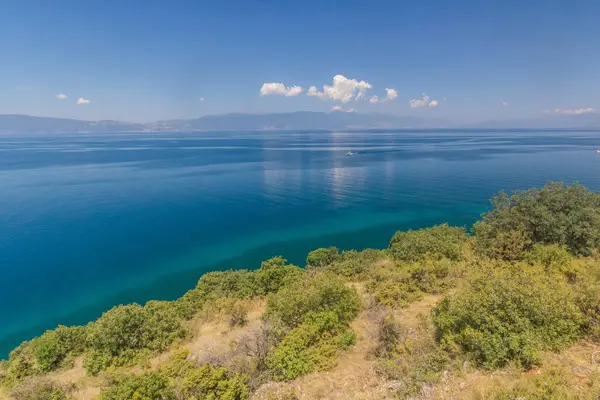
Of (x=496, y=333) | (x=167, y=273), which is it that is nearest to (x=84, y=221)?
(x=167, y=273)

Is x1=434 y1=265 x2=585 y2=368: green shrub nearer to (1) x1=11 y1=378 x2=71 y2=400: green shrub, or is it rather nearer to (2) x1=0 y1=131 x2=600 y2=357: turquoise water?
(1) x1=11 y1=378 x2=71 y2=400: green shrub

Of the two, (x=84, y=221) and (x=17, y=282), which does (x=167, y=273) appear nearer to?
(x=17, y=282)

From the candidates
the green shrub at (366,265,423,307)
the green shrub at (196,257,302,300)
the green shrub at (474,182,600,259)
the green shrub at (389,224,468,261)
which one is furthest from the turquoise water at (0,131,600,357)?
the green shrub at (474,182,600,259)

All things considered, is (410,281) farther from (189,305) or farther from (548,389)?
(189,305)

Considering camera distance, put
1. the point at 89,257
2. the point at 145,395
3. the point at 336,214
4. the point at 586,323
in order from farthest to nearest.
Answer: the point at 336,214, the point at 89,257, the point at 586,323, the point at 145,395

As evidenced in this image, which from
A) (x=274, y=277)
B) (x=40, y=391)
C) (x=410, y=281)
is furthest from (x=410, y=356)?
(x=40, y=391)

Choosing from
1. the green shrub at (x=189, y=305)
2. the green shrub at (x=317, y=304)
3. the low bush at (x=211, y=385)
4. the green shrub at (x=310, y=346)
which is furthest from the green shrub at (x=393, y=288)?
the green shrub at (x=189, y=305)
